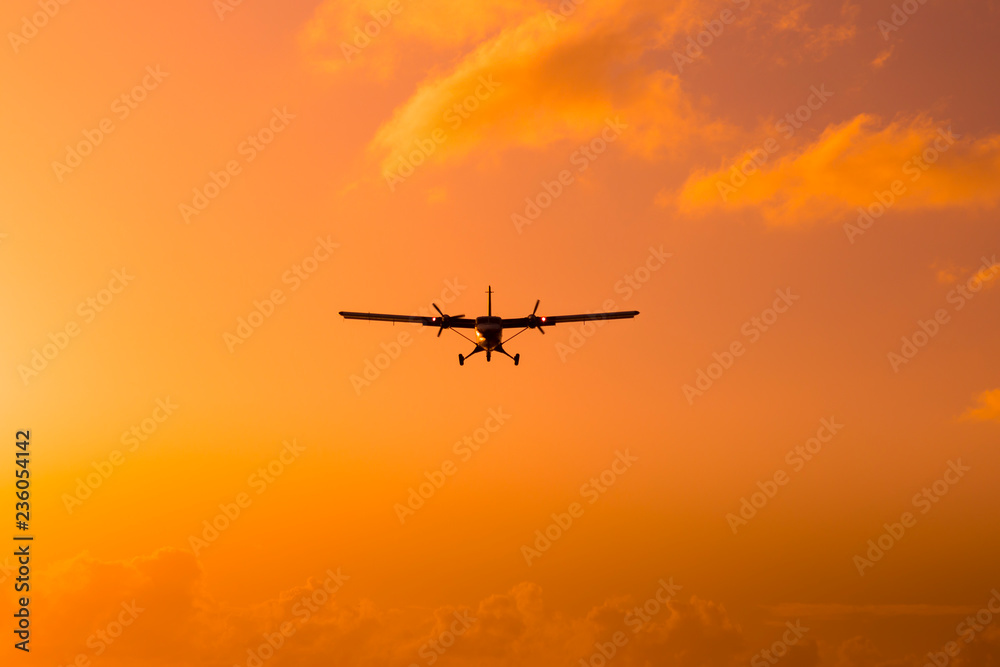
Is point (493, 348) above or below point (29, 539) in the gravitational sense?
above

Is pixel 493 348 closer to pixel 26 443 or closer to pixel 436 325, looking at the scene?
pixel 436 325

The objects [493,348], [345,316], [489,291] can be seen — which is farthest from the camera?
[489,291]

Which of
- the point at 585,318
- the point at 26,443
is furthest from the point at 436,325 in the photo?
the point at 26,443
